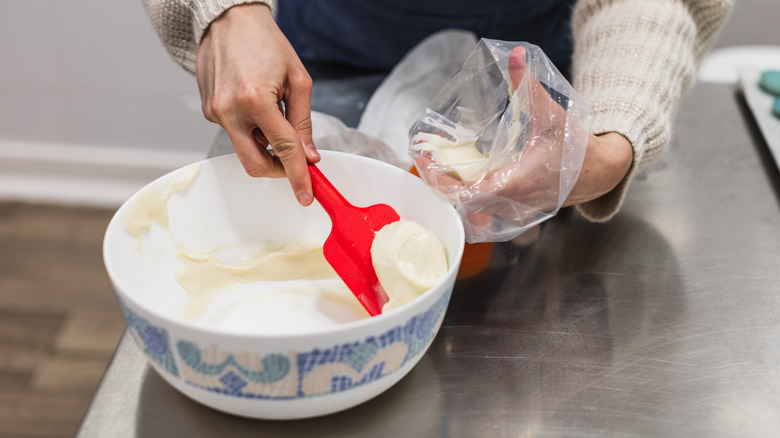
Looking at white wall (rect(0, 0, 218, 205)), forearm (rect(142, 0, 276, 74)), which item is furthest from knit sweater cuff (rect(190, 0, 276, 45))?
white wall (rect(0, 0, 218, 205))

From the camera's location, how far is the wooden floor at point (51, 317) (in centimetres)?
121

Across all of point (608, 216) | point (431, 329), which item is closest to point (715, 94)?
point (608, 216)

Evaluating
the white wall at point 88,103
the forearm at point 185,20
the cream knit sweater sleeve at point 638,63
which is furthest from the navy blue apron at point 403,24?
the white wall at point 88,103

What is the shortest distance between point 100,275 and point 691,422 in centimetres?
131

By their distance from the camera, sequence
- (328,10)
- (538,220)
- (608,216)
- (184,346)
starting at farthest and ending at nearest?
(328,10), (608,216), (538,220), (184,346)

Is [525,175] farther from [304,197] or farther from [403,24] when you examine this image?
[403,24]

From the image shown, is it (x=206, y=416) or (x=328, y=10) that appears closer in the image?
(x=206, y=416)

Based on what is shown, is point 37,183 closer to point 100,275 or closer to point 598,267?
point 100,275

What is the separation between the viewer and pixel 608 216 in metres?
0.68

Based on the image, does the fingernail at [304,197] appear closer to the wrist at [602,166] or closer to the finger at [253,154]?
the finger at [253,154]

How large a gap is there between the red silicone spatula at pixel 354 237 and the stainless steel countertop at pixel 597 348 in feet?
0.25

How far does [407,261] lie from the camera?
510mm

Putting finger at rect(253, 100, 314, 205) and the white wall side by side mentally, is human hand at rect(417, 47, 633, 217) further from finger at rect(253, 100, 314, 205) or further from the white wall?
the white wall

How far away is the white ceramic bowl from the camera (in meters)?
0.40
